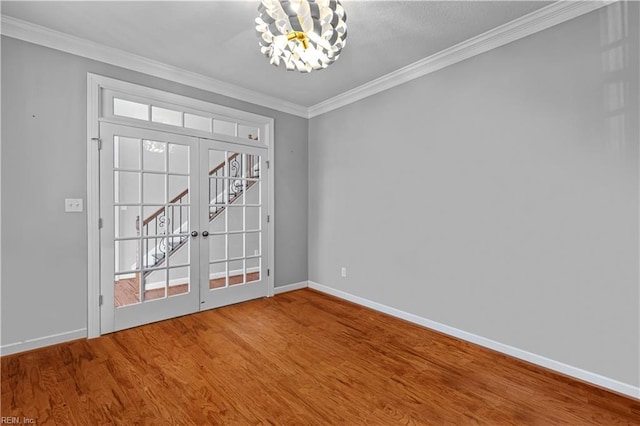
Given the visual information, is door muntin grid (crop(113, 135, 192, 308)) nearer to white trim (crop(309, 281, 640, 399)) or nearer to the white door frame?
the white door frame

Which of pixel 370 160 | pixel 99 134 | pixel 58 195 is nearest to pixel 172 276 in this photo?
pixel 58 195

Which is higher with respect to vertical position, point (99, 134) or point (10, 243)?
point (99, 134)

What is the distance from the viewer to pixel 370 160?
145 inches

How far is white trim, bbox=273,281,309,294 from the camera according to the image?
4.26 meters

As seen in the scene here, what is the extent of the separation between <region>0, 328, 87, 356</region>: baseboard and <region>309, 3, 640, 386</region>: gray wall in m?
3.03

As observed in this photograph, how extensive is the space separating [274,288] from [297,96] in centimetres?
270

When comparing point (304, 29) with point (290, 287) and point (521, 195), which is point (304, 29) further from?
point (290, 287)

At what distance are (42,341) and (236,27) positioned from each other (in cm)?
323

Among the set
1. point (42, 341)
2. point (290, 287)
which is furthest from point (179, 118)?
point (290, 287)

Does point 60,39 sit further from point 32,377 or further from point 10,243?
point 32,377

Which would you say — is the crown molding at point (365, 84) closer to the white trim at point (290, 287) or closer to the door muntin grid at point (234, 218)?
the door muntin grid at point (234, 218)

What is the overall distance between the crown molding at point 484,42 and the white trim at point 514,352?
102 inches

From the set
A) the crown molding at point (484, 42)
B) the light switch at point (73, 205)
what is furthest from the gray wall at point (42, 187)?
the crown molding at point (484, 42)

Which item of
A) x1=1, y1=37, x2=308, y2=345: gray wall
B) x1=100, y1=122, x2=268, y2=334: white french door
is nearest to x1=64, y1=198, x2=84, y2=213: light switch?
x1=1, y1=37, x2=308, y2=345: gray wall
